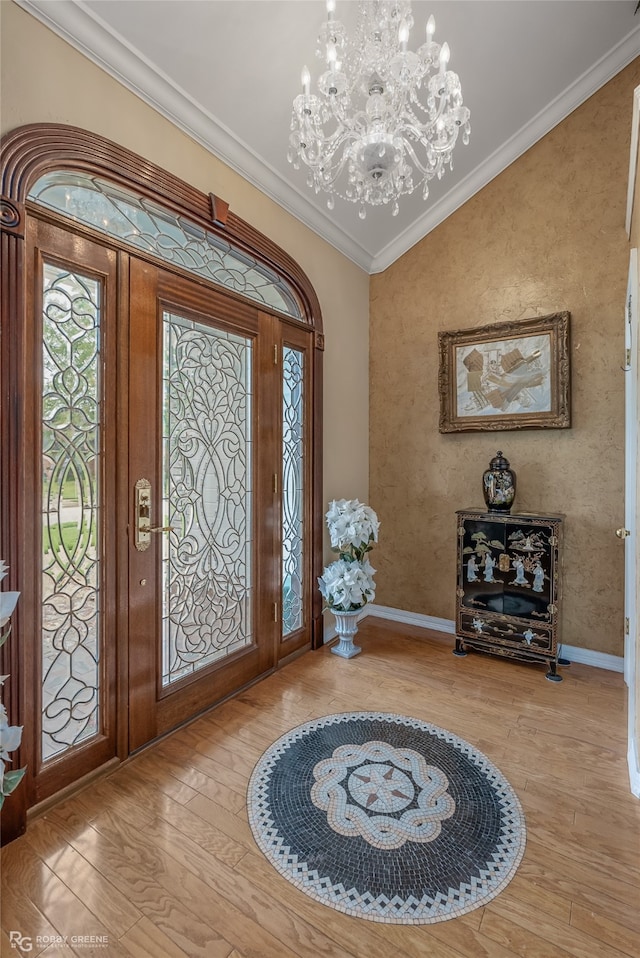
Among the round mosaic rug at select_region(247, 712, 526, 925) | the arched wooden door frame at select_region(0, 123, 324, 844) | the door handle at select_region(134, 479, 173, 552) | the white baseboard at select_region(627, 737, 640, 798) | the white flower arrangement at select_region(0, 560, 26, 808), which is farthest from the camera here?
the door handle at select_region(134, 479, 173, 552)

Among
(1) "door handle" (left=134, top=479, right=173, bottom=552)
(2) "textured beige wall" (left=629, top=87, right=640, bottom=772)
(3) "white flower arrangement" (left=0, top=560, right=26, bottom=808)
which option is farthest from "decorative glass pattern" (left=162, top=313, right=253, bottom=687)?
(2) "textured beige wall" (left=629, top=87, right=640, bottom=772)

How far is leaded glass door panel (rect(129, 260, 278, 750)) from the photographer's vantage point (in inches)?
82.7

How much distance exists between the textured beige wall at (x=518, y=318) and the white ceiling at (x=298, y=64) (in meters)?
0.21

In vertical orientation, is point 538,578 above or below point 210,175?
below

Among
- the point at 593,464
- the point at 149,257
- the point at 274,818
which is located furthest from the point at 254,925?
the point at 593,464

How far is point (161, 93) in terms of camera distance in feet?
6.98

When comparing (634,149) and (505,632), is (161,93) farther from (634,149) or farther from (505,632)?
(505,632)

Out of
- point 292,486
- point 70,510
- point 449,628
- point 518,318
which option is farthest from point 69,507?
point 518,318

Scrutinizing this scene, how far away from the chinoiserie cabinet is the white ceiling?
2.56m

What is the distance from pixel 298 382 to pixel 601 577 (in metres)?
2.54

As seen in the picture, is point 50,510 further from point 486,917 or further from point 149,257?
point 486,917

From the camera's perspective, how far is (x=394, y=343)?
388 centimetres

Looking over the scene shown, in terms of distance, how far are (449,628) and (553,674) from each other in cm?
88

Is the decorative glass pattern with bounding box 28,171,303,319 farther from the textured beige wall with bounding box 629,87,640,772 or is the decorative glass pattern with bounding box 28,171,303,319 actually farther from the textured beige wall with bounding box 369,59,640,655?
the textured beige wall with bounding box 629,87,640,772
